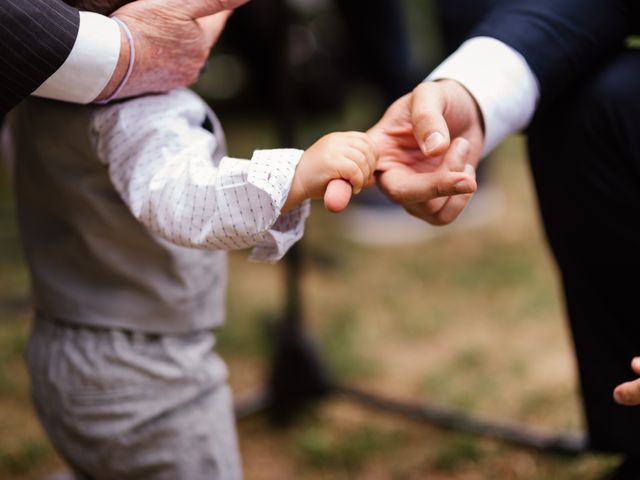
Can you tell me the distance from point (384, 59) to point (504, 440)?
4.43ft

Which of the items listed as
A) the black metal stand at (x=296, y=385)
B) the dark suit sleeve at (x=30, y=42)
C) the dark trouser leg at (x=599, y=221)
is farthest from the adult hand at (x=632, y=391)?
the black metal stand at (x=296, y=385)

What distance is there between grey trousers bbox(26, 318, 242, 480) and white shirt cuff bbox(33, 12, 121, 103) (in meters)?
0.27

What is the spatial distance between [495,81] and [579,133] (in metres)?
0.10

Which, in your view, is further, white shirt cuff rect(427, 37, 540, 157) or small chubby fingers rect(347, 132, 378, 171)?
white shirt cuff rect(427, 37, 540, 157)

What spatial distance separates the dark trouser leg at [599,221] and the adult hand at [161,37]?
1.20 ft

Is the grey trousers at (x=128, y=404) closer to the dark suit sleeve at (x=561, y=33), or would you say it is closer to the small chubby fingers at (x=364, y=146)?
the small chubby fingers at (x=364, y=146)

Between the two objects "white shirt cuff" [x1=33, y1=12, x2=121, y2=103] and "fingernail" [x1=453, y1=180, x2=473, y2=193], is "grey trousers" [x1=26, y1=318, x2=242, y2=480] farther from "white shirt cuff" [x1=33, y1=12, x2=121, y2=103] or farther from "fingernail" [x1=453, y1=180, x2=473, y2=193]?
"fingernail" [x1=453, y1=180, x2=473, y2=193]

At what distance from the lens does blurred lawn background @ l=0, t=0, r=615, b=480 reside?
1.28 meters

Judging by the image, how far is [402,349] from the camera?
5.37ft

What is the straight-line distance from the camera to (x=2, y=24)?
27.1 inches

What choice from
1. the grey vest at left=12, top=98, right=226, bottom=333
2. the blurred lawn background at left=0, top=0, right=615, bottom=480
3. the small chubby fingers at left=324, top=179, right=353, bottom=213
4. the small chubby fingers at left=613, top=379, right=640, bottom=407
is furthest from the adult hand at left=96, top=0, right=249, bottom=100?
the blurred lawn background at left=0, top=0, right=615, bottom=480

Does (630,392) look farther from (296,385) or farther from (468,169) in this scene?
(296,385)

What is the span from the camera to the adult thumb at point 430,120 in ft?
2.36

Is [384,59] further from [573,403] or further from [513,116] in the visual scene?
[513,116]
